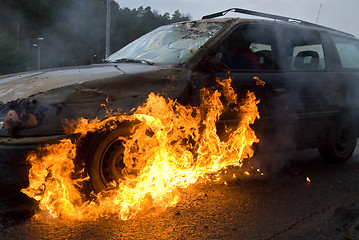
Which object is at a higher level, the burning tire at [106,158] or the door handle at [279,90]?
the door handle at [279,90]

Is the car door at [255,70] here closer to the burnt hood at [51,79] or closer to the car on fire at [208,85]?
→ the car on fire at [208,85]

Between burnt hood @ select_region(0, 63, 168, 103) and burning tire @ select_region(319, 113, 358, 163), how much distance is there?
3.02m

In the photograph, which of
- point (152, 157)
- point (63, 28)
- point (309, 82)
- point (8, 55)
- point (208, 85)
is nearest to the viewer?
point (152, 157)

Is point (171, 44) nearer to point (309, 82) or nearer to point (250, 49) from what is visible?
point (250, 49)

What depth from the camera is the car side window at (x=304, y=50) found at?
4.04 meters

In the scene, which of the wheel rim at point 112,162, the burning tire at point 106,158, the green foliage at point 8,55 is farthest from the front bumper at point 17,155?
the green foliage at point 8,55

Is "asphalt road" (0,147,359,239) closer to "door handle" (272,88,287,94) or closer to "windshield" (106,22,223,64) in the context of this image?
"door handle" (272,88,287,94)

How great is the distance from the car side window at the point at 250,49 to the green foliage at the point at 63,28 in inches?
621

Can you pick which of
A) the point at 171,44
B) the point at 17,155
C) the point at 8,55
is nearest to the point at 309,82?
the point at 171,44

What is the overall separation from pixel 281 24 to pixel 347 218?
2.50 m

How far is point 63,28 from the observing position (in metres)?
24.5

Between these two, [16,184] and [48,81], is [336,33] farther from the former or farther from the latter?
[16,184]

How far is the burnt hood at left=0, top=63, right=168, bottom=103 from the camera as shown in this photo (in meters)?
2.55

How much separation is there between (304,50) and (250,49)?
41.6 inches
